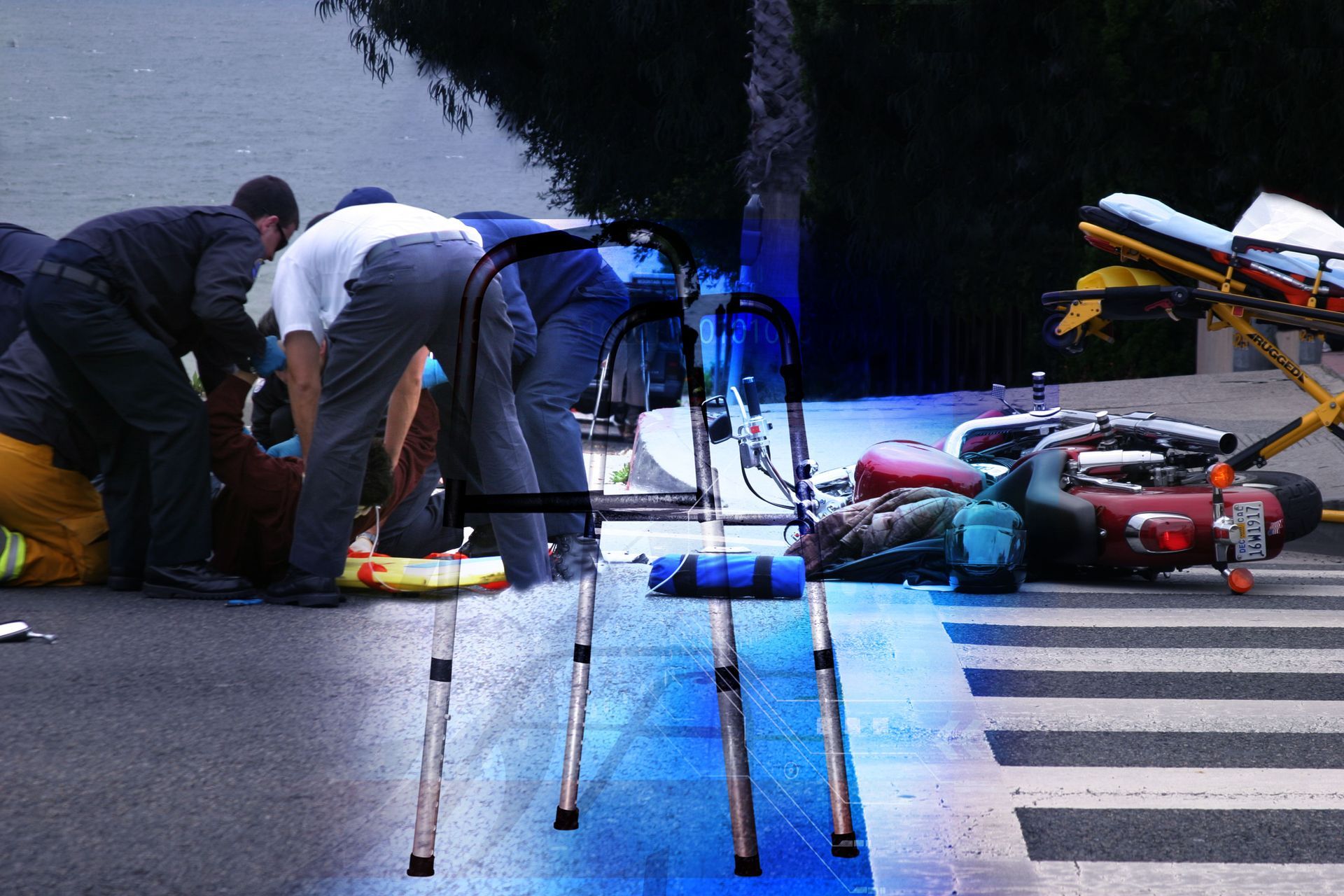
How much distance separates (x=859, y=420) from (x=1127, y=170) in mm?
5964

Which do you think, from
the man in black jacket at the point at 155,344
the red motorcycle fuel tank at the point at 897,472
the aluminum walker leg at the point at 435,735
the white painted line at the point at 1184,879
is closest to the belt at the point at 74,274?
the man in black jacket at the point at 155,344

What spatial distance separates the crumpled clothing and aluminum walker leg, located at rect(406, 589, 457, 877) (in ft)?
6.64

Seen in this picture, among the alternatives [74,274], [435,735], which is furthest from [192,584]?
[435,735]

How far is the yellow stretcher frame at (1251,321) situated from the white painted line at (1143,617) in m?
0.91

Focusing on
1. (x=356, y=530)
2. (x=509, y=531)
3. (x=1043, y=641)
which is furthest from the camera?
(x=356, y=530)

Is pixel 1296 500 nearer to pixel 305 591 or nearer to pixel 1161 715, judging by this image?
pixel 1161 715

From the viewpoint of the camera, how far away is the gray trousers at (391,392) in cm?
204

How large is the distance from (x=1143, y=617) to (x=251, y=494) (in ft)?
9.65

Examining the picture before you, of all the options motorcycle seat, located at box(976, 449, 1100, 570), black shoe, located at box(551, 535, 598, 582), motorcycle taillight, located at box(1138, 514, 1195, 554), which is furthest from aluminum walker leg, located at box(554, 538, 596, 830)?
motorcycle taillight, located at box(1138, 514, 1195, 554)

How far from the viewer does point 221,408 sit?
4.48 meters

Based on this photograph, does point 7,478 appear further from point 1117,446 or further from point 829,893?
point 1117,446

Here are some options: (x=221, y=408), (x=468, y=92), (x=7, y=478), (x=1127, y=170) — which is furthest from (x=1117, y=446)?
(x=468, y=92)

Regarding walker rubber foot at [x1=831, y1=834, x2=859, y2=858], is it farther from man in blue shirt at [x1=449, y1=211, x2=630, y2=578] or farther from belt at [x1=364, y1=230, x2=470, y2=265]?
belt at [x1=364, y1=230, x2=470, y2=265]

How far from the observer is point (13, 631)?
3.91 m
